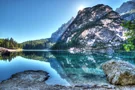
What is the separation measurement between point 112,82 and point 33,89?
39.9ft

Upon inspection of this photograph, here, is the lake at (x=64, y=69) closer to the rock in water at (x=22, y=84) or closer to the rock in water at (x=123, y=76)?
the rock in water at (x=22, y=84)

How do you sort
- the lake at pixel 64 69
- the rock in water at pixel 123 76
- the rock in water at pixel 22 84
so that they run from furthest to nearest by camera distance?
the lake at pixel 64 69 < the rock in water at pixel 123 76 < the rock in water at pixel 22 84

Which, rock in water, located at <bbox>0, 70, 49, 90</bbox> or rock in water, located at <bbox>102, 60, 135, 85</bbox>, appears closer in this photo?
rock in water, located at <bbox>0, 70, 49, 90</bbox>

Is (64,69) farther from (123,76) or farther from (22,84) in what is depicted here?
(123,76)

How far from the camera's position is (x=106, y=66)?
114 feet

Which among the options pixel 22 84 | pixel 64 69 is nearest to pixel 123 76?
pixel 22 84

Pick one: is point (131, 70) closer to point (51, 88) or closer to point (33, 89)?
point (51, 88)

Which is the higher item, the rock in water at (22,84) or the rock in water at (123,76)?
the rock in water at (123,76)

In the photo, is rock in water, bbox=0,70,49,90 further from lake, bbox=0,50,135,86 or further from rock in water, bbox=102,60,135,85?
rock in water, bbox=102,60,135,85

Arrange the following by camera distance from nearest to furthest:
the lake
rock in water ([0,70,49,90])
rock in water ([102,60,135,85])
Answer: rock in water ([0,70,49,90]) < rock in water ([102,60,135,85]) < the lake

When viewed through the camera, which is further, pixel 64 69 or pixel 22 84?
pixel 64 69

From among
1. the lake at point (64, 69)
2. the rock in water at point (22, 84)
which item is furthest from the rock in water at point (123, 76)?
the rock in water at point (22, 84)

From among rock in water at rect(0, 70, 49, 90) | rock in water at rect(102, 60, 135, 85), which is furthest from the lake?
rock in water at rect(102, 60, 135, 85)

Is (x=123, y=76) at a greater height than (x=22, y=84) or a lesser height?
greater
